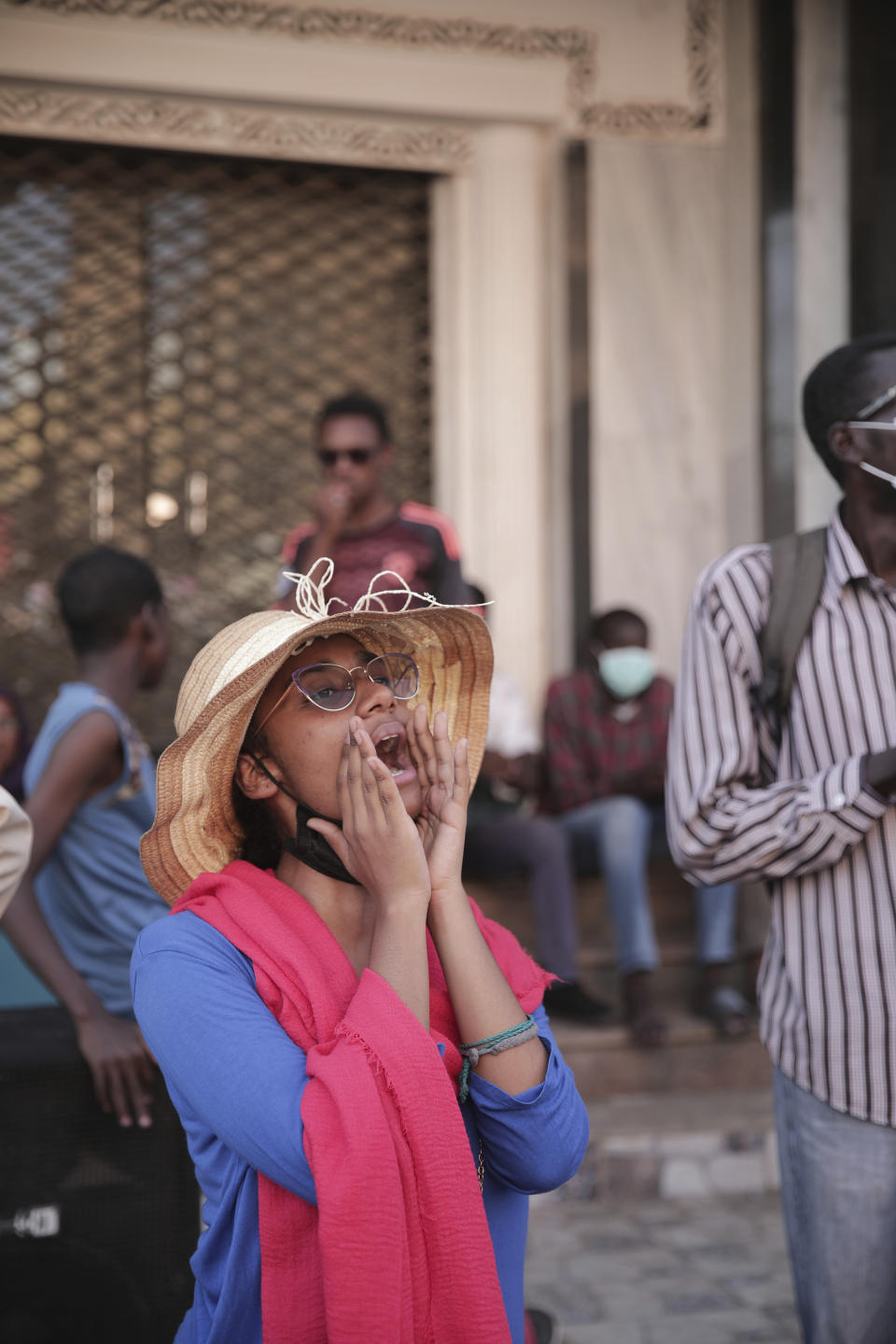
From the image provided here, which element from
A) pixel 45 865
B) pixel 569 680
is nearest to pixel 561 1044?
pixel 569 680

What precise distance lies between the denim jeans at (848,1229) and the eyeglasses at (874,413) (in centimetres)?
127

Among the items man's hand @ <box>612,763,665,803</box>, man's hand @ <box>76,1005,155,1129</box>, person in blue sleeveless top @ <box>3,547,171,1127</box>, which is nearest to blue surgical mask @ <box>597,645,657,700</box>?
man's hand @ <box>612,763,665,803</box>

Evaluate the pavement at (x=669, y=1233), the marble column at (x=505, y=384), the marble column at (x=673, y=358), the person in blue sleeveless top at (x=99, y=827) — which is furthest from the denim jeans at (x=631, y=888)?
the person in blue sleeveless top at (x=99, y=827)

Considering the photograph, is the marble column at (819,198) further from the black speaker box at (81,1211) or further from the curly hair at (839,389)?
the black speaker box at (81,1211)

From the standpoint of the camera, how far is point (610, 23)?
20.8 feet

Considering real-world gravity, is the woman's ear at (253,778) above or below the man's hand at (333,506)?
below

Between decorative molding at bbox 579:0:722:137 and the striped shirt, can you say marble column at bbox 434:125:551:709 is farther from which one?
the striped shirt

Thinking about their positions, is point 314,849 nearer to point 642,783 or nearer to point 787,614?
point 787,614

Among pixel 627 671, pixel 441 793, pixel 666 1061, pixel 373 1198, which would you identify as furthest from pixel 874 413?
pixel 627 671

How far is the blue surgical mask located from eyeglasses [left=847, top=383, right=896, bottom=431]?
11.4 feet

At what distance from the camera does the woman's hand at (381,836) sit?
5.48 ft

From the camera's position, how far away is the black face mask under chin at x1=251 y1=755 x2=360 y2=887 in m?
1.81

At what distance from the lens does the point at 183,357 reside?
21.4ft

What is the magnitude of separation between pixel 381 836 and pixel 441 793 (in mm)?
150
